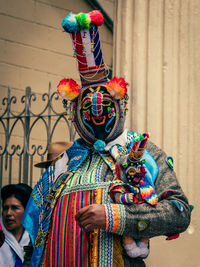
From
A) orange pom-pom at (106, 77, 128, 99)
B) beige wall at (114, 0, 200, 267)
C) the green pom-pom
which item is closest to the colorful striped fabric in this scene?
orange pom-pom at (106, 77, 128, 99)

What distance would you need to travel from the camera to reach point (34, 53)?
7379mm

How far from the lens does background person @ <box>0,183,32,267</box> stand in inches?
188

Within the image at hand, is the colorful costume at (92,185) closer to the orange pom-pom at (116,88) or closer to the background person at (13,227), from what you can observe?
the orange pom-pom at (116,88)

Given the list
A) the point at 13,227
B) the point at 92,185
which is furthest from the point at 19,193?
the point at 92,185

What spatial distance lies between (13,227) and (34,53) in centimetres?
291

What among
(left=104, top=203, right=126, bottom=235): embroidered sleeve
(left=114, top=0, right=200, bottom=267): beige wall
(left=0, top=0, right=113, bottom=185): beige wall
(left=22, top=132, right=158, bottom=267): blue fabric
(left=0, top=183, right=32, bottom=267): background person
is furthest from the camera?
(left=0, top=0, right=113, bottom=185): beige wall

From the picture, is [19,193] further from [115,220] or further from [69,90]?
[115,220]

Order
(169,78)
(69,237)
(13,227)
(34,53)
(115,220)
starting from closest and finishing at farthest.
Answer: (115,220)
(69,237)
(169,78)
(13,227)
(34,53)

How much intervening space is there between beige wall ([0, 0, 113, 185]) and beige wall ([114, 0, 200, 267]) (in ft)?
8.79

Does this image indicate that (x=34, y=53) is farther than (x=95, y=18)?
Yes

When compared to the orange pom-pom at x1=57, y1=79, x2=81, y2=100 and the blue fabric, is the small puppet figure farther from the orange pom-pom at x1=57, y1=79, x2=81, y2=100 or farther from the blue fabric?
the orange pom-pom at x1=57, y1=79, x2=81, y2=100

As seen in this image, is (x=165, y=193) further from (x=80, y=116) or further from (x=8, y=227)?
(x=8, y=227)

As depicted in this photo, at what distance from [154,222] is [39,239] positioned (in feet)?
2.11

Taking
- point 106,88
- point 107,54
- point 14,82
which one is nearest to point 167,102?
point 106,88
